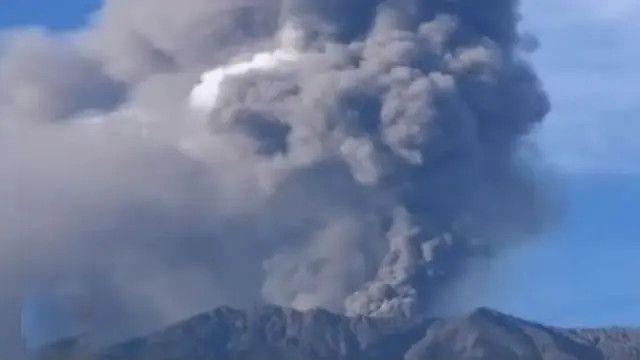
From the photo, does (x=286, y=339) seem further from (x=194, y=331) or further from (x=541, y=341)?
(x=541, y=341)

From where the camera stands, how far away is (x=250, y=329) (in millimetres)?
152250

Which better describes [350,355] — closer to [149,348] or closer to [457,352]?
[457,352]

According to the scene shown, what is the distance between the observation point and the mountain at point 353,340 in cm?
13825

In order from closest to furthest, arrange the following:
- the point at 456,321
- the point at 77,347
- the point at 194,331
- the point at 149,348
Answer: the point at 77,347
the point at 149,348
the point at 194,331
the point at 456,321

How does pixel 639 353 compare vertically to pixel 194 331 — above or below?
below

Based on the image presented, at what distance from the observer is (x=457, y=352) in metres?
146

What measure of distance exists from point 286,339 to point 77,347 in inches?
3247

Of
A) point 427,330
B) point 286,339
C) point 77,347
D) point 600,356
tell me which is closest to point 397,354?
point 427,330

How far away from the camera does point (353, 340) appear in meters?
141

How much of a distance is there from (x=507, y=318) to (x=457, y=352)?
741 inches

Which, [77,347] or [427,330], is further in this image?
[427,330]

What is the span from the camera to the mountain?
138250 mm

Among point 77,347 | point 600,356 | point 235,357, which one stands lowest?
point 77,347

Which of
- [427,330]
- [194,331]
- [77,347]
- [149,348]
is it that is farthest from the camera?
[194,331]
